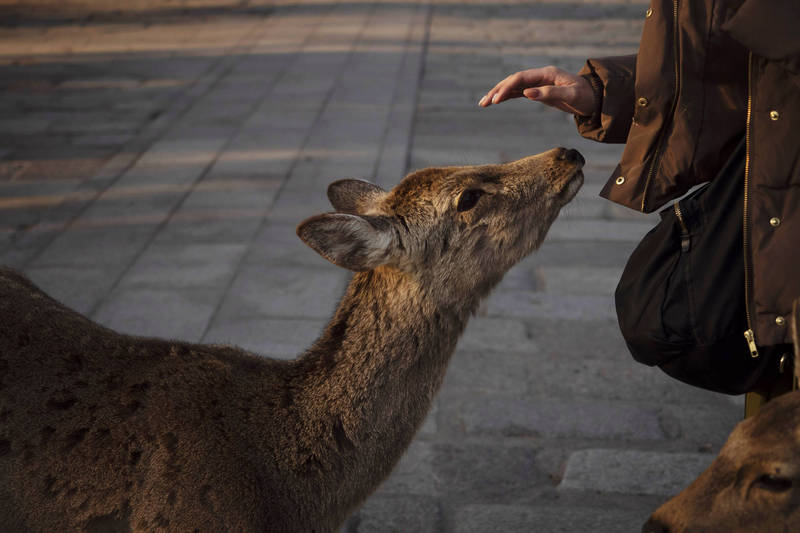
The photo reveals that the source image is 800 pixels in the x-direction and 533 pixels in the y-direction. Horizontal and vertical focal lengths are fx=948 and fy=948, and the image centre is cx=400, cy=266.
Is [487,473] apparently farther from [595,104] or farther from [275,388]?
[595,104]

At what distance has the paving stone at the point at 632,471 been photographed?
4262mm

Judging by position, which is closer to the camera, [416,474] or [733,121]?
[733,121]

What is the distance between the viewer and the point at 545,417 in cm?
486

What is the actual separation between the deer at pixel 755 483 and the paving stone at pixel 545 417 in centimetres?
194

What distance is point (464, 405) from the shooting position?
4977 mm

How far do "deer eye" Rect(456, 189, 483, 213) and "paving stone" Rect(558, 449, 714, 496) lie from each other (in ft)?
4.86

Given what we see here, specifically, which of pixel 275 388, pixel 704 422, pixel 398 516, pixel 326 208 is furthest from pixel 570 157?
pixel 326 208

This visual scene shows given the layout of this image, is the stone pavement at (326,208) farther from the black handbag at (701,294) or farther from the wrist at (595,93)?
the wrist at (595,93)

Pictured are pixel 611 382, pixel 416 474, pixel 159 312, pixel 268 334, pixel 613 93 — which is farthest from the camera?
pixel 159 312

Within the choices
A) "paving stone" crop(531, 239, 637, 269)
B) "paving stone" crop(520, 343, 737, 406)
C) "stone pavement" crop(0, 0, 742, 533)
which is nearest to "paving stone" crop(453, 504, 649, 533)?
"stone pavement" crop(0, 0, 742, 533)

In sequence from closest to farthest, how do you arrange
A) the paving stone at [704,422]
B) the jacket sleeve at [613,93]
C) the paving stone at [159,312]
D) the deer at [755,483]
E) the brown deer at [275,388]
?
the deer at [755,483], the brown deer at [275,388], the jacket sleeve at [613,93], the paving stone at [704,422], the paving stone at [159,312]

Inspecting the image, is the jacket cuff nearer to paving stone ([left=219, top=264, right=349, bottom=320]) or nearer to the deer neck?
the deer neck

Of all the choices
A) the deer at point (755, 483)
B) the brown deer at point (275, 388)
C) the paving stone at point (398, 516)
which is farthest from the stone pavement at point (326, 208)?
the deer at point (755, 483)

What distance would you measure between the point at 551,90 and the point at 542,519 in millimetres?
1819
